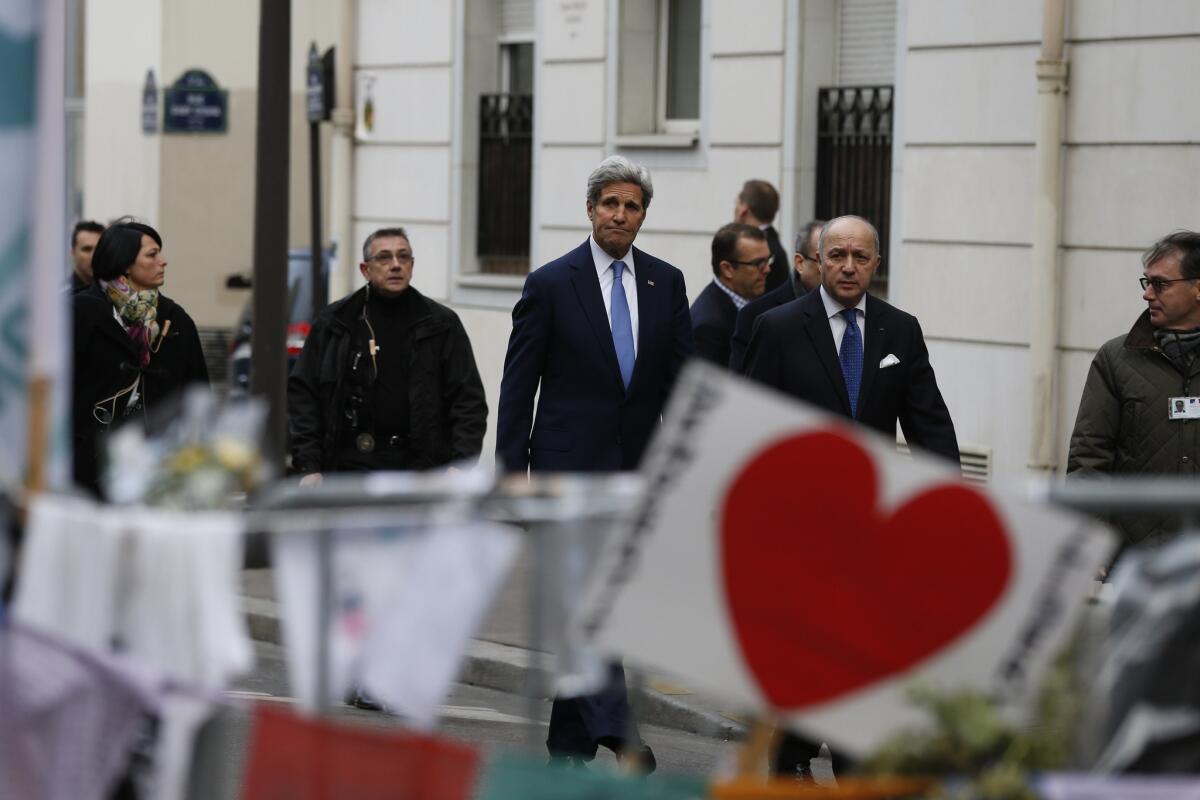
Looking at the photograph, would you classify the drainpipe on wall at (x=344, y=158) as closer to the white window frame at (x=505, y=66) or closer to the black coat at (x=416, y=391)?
the white window frame at (x=505, y=66)

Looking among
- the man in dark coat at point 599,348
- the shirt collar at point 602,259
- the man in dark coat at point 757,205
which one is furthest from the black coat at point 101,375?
the man in dark coat at point 757,205

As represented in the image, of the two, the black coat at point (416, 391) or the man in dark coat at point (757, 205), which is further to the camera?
the man in dark coat at point (757, 205)

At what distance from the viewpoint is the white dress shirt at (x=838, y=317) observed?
7367 millimetres

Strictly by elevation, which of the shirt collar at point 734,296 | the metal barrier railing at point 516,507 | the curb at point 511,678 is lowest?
the curb at point 511,678

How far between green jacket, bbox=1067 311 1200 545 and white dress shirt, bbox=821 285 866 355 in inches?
31.0

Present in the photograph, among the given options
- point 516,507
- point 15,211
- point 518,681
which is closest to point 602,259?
point 518,681

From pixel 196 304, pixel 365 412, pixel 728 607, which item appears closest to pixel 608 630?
pixel 728 607

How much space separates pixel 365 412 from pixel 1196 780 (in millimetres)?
5788

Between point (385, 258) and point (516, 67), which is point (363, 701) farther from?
point (516, 67)

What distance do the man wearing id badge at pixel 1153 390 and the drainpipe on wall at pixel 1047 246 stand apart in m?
5.14

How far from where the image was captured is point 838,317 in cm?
740

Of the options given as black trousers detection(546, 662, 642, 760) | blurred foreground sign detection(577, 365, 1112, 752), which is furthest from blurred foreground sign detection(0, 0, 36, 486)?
black trousers detection(546, 662, 642, 760)

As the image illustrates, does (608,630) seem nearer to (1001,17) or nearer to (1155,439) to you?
(1155,439)

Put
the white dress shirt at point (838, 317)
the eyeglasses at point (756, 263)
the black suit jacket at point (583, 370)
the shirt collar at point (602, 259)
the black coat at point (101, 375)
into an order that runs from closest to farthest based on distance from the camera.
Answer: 1. the white dress shirt at point (838, 317)
2. the black suit jacket at point (583, 370)
3. the shirt collar at point (602, 259)
4. the black coat at point (101, 375)
5. the eyeglasses at point (756, 263)
